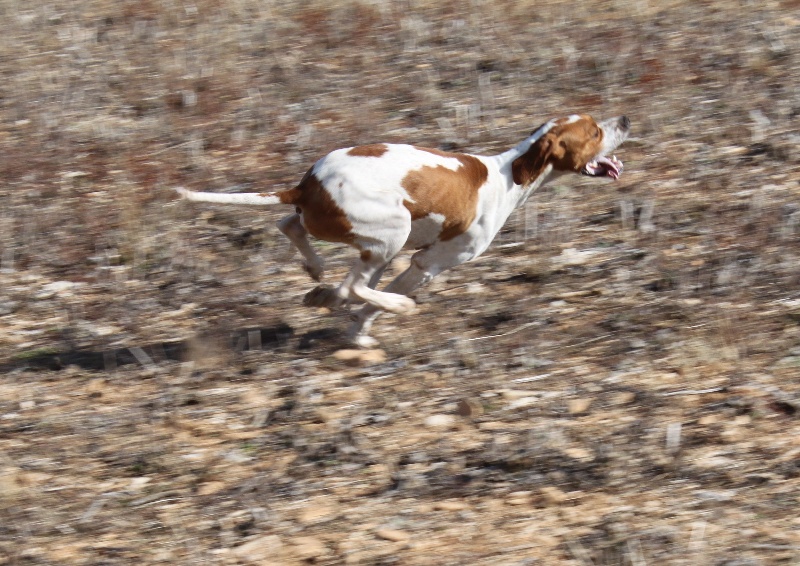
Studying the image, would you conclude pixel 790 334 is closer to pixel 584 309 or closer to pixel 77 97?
pixel 584 309

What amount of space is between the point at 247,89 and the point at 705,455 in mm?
6006

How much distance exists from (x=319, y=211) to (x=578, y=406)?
1.49 meters

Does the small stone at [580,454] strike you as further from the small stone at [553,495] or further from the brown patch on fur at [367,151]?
the brown patch on fur at [367,151]

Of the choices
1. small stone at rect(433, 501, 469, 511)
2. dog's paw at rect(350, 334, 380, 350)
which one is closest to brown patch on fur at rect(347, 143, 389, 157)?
dog's paw at rect(350, 334, 380, 350)

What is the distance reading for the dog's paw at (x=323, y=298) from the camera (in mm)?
6012

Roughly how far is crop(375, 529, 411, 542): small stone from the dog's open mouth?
2531 mm

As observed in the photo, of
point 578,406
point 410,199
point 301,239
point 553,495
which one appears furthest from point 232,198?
point 553,495

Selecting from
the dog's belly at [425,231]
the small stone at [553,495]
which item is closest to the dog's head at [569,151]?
the dog's belly at [425,231]

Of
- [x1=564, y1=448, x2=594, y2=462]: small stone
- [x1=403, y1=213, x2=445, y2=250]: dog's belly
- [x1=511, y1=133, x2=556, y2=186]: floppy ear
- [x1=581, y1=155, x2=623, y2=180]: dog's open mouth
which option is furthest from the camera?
[x1=581, y1=155, x2=623, y2=180]: dog's open mouth

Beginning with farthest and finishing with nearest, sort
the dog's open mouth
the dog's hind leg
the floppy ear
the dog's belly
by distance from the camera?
the dog's open mouth → the floppy ear → the dog's hind leg → the dog's belly

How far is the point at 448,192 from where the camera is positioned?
19.1ft

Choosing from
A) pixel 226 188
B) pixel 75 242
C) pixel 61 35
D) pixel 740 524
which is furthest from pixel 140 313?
pixel 61 35

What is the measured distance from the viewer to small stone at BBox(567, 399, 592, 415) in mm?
5316

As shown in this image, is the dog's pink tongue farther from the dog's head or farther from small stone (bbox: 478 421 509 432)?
small stone (bbox: 478 421 509 432)
